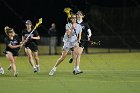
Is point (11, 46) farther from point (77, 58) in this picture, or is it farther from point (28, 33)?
point (77, 58)

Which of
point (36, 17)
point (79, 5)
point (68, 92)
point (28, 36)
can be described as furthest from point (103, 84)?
point (36, 17)

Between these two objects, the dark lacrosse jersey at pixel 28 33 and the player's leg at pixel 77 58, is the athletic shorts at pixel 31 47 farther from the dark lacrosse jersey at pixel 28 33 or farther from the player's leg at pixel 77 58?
the player's leg at pixel 77 58

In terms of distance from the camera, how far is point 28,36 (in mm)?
19484

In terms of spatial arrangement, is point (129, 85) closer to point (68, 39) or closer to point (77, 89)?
point (77, 89)

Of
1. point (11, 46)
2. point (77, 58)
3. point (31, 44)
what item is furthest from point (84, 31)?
point (11, 46)

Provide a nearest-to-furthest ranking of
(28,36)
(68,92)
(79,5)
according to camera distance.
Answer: (68,92)
(28,36)
(79,5)

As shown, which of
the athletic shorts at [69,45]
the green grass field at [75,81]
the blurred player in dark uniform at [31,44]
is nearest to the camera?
the green grass field at [75,81]

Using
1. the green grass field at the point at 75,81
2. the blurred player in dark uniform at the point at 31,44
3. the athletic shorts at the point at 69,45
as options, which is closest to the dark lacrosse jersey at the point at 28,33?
the blurred player in dark uniform at the point at 31,44

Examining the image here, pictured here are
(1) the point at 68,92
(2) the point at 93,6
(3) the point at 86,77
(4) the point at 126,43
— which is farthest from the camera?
(2) the point at 93,6

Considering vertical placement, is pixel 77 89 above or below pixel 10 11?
below

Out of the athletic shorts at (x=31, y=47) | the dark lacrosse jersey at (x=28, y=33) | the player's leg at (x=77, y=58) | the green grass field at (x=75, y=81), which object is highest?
the dark lacrosse jersey at (x=28, y=33)

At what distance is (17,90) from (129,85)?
3445mm

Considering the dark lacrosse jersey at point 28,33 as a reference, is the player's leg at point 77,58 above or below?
below

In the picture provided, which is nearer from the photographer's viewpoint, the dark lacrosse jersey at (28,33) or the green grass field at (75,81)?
the green grass field at (75,81)
